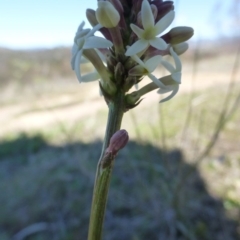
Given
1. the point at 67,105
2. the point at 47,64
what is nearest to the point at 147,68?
the point at 67,105

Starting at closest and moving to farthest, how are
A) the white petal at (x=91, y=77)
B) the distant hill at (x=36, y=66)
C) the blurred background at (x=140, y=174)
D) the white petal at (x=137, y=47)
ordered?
the white petal at (x=137, y=47)
the white petal at (x=91, y=77)
the blurred background at (x=140, y=174)
the distant hill at (x=36, y=66)

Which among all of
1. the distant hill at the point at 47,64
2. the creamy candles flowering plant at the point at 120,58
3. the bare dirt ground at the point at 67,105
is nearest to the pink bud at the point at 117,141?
the creamy candles flowering plant at the point at 120,58

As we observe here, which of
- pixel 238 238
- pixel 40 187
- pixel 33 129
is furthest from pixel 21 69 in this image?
pixel 238 238

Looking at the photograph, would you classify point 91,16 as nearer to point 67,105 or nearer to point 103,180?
point 103,180

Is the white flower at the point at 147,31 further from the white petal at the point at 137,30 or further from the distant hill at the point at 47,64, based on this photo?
the distant hill at the point at 47,64

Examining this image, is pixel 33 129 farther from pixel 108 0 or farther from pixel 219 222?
pixel 108 0
